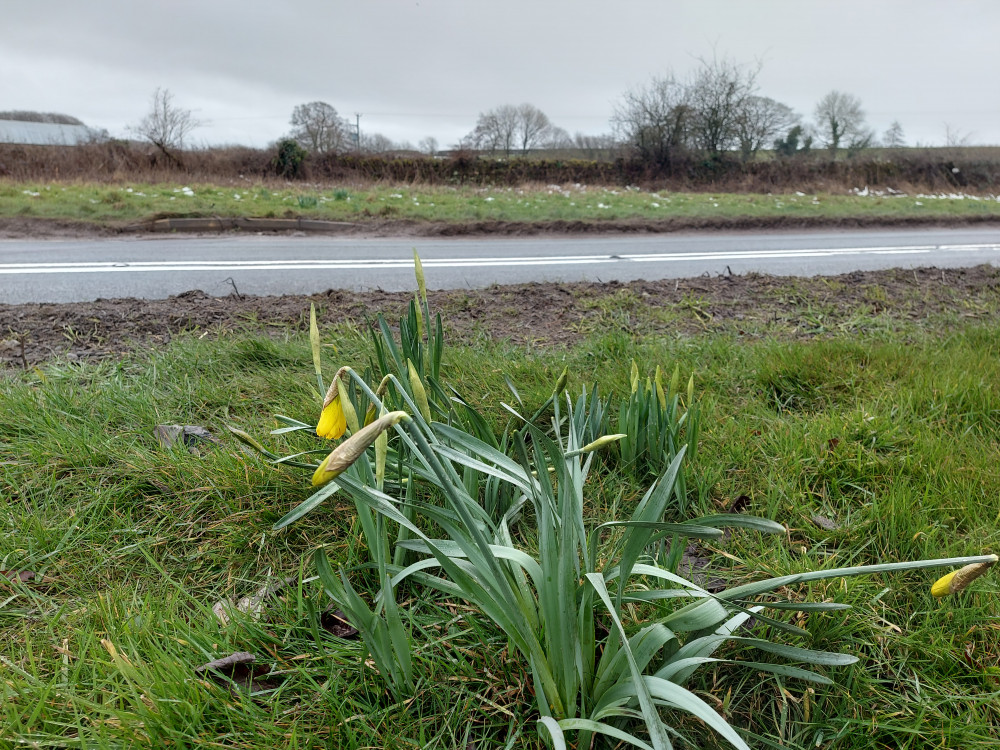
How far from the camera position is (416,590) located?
1.62m

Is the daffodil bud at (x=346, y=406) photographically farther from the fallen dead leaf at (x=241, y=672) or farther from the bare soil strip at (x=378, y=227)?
the bare soil strip at (x=378, y=227)

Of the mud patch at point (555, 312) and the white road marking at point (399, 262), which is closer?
the mud patch at point (555, 312)

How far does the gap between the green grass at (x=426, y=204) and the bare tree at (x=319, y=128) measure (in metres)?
3.74

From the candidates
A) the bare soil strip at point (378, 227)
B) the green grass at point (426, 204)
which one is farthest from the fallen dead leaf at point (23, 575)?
the green grass at point (426, 204)

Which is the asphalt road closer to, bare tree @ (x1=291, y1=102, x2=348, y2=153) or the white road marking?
the white road marking

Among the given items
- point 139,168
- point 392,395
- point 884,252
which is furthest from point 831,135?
point 392,395

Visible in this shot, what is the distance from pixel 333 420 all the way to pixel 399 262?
20.3ft

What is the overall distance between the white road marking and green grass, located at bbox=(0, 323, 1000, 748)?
3907 mm

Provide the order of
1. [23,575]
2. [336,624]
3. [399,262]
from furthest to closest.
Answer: [399,262] < [23,575] < [336,624]

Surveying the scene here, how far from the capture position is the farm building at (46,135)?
678 inches

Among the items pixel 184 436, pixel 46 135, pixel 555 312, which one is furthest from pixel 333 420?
pixel 46 135

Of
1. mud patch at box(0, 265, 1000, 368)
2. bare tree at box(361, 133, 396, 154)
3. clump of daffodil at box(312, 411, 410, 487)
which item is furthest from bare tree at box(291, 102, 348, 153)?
clump of daffodil at box(312, 411, 410, 487)

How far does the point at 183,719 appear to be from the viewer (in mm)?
1179

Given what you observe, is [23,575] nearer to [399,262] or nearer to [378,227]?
[399,262]
